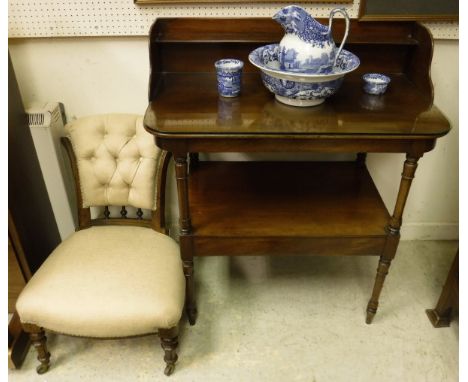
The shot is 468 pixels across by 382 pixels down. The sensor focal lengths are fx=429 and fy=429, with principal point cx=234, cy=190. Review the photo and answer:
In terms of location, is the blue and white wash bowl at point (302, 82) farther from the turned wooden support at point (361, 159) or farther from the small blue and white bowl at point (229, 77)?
the turned wooden support at point (361, 159)

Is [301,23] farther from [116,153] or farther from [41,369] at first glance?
[41,369]

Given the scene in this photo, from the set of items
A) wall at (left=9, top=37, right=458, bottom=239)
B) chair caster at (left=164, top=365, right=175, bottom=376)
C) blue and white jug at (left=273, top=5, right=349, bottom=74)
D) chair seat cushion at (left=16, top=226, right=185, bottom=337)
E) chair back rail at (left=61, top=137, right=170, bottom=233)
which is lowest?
chair caster at (left=164, top=365, right=175, bottom=376)

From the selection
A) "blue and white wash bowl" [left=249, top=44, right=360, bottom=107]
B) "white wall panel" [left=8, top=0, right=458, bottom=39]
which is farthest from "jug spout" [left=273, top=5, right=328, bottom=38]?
"white wall panel" [left=8, top=0, right=458, bottom=39]

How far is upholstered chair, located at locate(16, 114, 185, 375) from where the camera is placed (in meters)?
1.40

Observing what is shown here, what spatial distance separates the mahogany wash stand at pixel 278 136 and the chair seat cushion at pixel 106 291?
0.13 meters

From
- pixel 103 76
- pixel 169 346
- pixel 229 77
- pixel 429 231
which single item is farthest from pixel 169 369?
pixel 429 231

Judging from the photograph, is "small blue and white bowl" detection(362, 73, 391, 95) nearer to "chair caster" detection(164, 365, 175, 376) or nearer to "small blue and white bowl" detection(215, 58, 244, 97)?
"small blue and white bowl" detection(215, 58, 244, 97)

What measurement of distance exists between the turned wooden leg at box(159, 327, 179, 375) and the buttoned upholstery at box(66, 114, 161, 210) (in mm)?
500

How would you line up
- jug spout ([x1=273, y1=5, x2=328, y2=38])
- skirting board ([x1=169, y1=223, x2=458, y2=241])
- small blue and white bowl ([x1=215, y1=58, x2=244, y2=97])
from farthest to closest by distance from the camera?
1. skirting board ([x1=169, y1=223, x2=458, y2=241])
2. small blue and white bowl ([x1=215, y1=58, x2=244, y2=97])
3. jug spout ([x1=273, y1=5, x2=328, y2=38])

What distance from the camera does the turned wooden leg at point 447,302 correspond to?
5.53 feet

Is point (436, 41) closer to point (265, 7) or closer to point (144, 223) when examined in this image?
point (265, 7)
